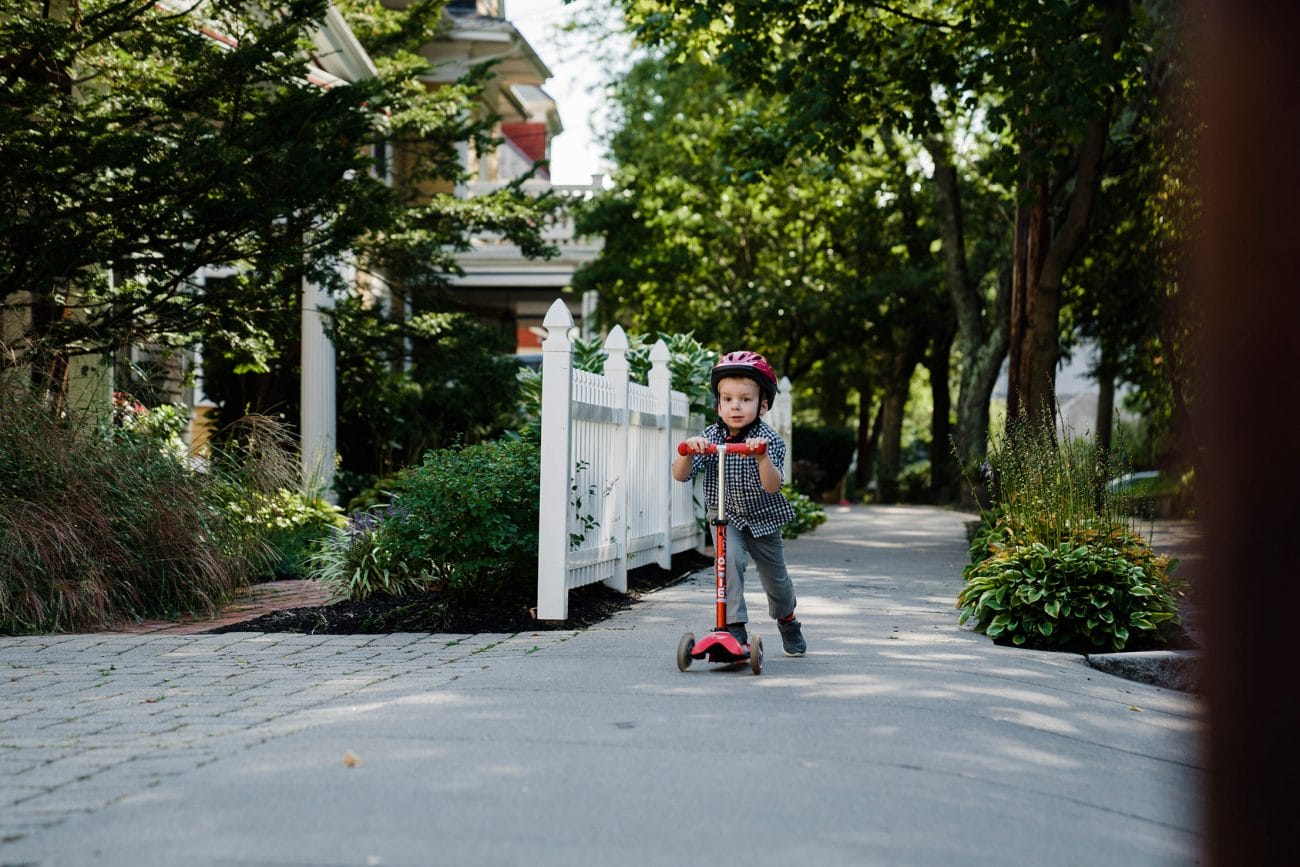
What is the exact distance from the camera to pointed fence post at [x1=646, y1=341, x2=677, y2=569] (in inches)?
429

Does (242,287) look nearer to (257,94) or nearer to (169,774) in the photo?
(257,94)

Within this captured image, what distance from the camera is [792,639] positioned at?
6.57 m

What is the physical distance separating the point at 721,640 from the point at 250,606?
4.27 m

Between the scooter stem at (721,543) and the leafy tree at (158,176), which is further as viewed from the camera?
the leafy tree at (158,176)

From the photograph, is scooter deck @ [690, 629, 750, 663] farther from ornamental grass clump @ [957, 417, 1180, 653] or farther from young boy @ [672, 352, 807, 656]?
ornamental grass clump @ [957, 417, 1180, 653]

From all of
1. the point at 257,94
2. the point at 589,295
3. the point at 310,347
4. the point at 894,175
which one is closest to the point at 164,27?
the point at 257,94

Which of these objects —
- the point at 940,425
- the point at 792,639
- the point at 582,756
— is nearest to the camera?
the point at 582,756

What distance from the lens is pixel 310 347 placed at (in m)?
16.7

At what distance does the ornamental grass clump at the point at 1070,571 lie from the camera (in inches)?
291

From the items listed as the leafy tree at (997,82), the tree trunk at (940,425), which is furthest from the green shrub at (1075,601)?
the tree trunk at (940,425)

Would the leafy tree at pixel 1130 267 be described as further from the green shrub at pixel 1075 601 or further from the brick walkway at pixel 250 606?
the brick walkway at pixel 250 606

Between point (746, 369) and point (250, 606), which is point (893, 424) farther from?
point (746, 369)

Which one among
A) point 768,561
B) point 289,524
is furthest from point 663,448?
point 768,561

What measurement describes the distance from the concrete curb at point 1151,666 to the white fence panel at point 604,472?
9.82 ft
